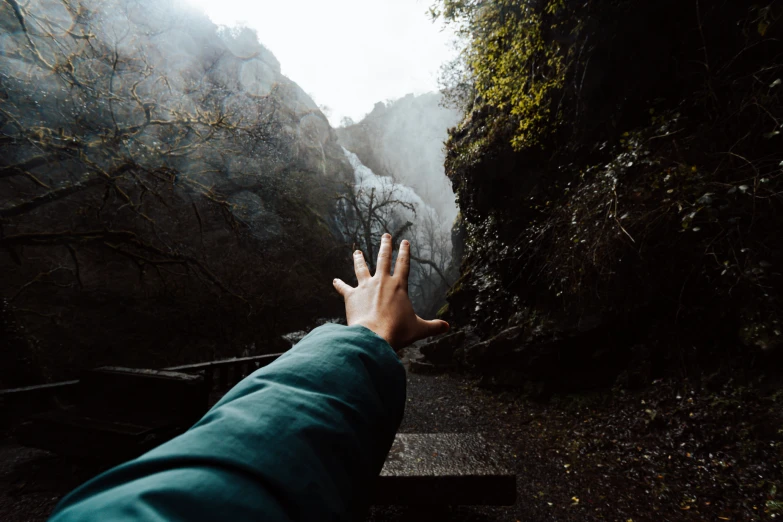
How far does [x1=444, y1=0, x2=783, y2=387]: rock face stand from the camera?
3.61m

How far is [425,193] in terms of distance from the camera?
50844 millimetres

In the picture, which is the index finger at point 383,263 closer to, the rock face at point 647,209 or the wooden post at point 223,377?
the rock face at point 647,209

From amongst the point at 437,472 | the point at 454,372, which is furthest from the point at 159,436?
the point at 454,372

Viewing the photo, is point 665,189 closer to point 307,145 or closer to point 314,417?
point 314,417

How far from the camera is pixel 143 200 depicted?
36.3ft

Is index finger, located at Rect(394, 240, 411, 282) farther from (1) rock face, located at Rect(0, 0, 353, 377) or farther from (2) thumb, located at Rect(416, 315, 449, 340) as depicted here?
(1) rock face, located at Rect(0, 0, 353, 377)

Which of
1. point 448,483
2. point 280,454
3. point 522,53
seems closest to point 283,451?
point 280,454

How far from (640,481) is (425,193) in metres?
49.3

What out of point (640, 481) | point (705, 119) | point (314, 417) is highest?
point (705, 119)

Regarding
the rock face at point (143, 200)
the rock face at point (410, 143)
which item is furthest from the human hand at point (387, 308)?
the rock face at point (410, 143)

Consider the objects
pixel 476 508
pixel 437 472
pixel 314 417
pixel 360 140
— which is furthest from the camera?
pixel 360 140

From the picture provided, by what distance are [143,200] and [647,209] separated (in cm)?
1380

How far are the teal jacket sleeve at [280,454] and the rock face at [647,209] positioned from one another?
448 centimetres

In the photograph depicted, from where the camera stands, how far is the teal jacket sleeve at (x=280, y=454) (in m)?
0.40
